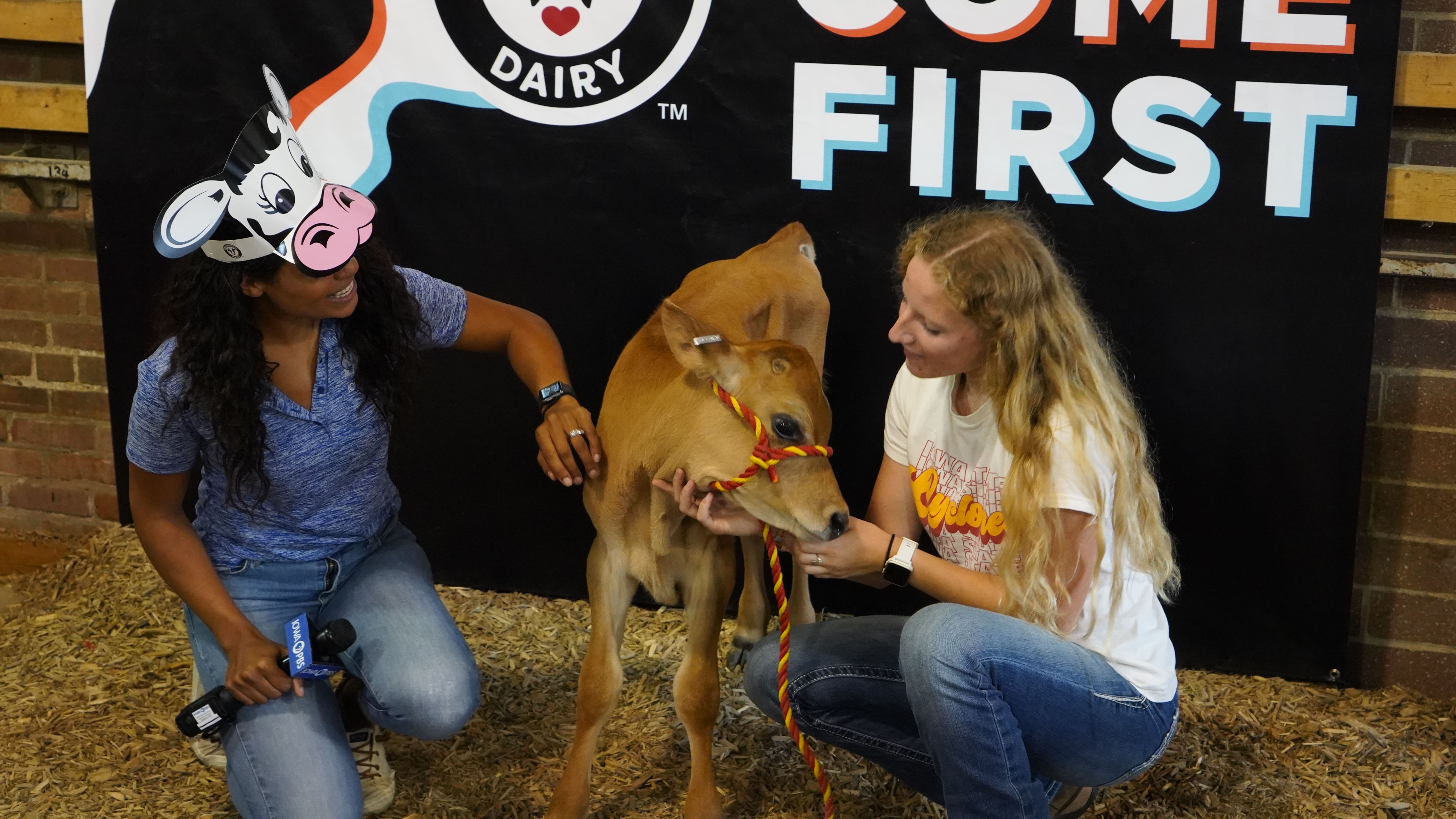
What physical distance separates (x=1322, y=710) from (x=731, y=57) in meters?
2.70

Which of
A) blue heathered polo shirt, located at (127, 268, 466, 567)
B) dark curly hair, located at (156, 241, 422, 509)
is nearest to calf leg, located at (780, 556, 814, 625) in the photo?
blue heathered polo shirt, located at (127, 268, 466, 567)

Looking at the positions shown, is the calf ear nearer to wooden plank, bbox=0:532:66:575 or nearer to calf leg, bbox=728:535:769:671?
calf leg, bbox=728:535:769:671

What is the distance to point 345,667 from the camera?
313 cm

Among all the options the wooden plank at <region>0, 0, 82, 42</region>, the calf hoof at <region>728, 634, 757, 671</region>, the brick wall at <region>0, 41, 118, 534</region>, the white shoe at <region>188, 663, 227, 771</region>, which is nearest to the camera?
the white shoe at <region>188, 663, 227, 771</region>

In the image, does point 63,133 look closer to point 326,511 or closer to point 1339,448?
point 326,511

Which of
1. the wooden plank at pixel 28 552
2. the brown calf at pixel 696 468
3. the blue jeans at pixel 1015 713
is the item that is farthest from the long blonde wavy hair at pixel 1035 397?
the wooden plank at pixel 28 552

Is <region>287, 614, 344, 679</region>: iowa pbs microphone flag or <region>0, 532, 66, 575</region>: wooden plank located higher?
<region>287, 614, 344, 679</region>: iowa pbs microphone flag

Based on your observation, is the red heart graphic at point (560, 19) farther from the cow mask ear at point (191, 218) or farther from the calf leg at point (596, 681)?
the calf leg at point (596, 681)

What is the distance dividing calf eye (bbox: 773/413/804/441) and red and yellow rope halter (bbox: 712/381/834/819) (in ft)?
0.08

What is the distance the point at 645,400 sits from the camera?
3.14 m

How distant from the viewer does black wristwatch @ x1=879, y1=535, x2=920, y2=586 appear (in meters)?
2.66

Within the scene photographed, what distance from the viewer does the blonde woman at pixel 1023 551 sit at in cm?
255

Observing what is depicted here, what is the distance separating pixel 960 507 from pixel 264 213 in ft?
5.50

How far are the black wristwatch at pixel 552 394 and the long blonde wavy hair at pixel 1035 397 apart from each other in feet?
3.40
